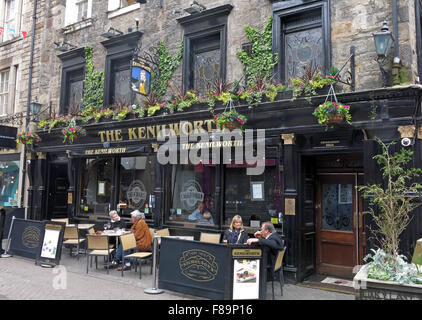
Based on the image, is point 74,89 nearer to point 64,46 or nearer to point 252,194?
point 64,46

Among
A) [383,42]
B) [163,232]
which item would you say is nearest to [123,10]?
[163,232]

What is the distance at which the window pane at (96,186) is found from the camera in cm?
1251

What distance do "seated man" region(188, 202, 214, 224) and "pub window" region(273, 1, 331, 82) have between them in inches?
159

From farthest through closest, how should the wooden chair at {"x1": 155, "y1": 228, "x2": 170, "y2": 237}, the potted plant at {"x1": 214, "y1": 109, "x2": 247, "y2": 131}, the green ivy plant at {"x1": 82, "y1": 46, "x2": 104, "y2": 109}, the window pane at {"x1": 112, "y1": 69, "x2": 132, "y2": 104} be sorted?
the green ivy plant at {"x1": 82, "y1": 46, "x2": 104, "y2": 109} → the window pane at {"x1": 112, "y1": 69, "x2": 132, "y2": 104} → the wooden chair at {"x1": 155, "y1": 228, "x2": 170, "y2": 237} → the potted plant at {"x1": 214, "y1": 109, "x2": 247, "y2": 131}

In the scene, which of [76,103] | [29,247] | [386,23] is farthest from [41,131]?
[386,23]

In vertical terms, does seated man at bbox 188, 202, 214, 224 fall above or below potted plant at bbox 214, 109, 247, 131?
below

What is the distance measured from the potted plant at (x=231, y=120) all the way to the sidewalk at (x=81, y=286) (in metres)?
3.69

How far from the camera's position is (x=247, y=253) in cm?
605

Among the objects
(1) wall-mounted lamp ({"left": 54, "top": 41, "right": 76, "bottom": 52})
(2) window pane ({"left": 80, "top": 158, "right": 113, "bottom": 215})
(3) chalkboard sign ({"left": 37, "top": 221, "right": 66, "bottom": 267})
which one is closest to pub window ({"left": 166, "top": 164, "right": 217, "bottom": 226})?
(2) window pane ({"left": 80, "top": 158, "right": 113, "bottom": 215})

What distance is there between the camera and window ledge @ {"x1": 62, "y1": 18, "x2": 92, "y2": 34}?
524 inches

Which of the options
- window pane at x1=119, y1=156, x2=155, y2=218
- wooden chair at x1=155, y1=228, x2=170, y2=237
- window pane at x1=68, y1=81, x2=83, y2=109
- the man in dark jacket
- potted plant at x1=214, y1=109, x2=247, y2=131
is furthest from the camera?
window pane at x1=68, y1=81, x2=83, y2=109

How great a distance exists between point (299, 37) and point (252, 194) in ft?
13.5

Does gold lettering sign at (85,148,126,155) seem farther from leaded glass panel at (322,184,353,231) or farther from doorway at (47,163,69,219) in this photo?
leaded glass panel at (322,184,353,231)

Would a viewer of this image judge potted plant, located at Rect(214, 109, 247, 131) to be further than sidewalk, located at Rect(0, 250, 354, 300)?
Yes
